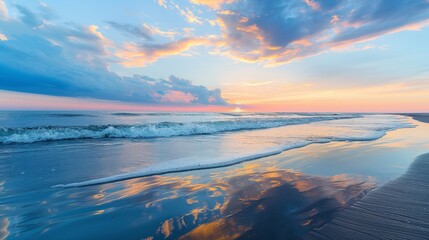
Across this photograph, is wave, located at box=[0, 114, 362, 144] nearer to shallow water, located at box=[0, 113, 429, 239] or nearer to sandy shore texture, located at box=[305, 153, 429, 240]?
shallow water, located at box=[0, 113, 429, 239]

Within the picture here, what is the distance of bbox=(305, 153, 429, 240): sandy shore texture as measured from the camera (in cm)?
284

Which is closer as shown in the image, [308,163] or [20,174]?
[20,174]

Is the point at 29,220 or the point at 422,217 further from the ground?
the point at 422,217

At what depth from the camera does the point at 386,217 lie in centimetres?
327

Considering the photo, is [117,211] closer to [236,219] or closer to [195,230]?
[195,230]

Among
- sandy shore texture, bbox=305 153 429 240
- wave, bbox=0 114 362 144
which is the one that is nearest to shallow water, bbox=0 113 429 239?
sandy shore texture, bbox=305 153 429 240

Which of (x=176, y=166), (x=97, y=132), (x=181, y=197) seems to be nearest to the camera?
(x=181, y=197)

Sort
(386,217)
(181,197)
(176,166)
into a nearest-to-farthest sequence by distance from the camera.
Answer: (386,217), (181,197), (176,166)

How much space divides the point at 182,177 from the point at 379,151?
854cm

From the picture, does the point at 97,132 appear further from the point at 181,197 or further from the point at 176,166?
the point at 181,197

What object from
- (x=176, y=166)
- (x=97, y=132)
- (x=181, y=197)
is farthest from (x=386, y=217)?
(x=97, y=132)

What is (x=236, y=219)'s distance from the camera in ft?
11.0

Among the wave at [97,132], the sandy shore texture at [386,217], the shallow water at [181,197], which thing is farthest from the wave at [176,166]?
the wave at [97,132]

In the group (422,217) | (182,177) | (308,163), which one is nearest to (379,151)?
(308,163)
